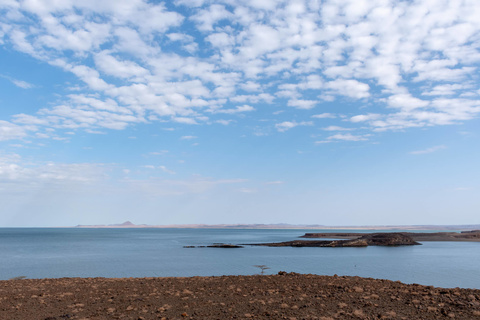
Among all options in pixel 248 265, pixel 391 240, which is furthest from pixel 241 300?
pixel 391 240

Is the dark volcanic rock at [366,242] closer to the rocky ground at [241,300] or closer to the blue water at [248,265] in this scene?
the blue water at [248,265]

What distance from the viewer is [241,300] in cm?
1458

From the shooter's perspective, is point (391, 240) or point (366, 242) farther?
point (391, 240)

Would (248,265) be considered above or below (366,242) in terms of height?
above

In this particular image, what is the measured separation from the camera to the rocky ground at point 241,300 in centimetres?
1266

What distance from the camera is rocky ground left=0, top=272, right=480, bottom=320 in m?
12.7

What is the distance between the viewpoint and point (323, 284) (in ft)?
57.9

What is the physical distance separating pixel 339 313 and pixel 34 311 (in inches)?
441

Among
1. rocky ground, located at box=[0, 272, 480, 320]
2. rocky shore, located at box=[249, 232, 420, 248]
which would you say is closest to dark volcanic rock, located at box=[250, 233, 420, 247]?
rocky shore, located at box=[249, 232, 420, 248]

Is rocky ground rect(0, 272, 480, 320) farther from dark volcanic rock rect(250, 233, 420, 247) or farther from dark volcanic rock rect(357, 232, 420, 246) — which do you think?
dark volcanic rock rect(357, 232, 420, 246)

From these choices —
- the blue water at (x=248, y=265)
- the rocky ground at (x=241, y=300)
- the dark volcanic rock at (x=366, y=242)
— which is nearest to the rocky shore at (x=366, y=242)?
the dark volcanic rock at (x=366, y=242)

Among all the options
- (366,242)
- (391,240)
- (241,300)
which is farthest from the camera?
(391,240)

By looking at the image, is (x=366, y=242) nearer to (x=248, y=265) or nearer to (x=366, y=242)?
(x=366, y=242)

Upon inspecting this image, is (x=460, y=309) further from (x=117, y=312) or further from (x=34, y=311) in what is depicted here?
(x=34, y=311)
